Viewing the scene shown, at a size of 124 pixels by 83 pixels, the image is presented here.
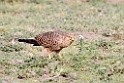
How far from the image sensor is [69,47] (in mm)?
9414

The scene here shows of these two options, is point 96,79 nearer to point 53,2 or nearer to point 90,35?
point 90,35

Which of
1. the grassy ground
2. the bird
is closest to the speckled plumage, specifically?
the bird

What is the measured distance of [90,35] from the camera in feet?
35.8

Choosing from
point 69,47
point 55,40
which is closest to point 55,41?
point 55,40

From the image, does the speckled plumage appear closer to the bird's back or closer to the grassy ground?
the bird's back

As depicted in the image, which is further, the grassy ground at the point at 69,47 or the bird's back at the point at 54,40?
the bird's back at the point at 54,40

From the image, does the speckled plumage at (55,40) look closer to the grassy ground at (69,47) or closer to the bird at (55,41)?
the bird at (55,41)

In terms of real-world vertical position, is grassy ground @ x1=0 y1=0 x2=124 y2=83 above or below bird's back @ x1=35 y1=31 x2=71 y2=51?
below

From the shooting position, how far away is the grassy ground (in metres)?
7.34

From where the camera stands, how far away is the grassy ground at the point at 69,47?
7344mm

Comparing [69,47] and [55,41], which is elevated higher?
[55,41]

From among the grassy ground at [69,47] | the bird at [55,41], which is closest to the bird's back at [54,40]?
the bird at [55,41]

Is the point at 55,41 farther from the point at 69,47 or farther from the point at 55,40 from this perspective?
the point at 69,47

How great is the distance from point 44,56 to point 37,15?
15.6ft
